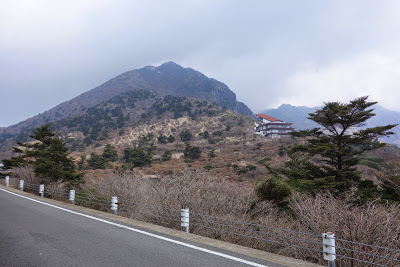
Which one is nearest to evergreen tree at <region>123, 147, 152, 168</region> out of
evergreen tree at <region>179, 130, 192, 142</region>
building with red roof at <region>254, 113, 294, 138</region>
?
evergreen tree at <region>179, 130, 192, 142</region>

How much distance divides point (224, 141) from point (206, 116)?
2972cm

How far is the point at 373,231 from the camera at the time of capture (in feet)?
18.0

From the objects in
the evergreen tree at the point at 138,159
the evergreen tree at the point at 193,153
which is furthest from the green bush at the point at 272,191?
the evergreen tree at the point at 193,153

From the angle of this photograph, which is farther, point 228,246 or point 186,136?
point 186,136

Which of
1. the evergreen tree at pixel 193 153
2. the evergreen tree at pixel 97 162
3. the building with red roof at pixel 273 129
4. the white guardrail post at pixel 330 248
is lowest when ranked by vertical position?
the evergreen tree at pixel 97 162

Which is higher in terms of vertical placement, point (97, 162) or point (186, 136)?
point (186, 136)

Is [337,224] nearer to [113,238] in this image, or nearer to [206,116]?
[113,238]

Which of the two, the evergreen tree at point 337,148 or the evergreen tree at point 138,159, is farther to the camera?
the evergreen tree at point 138,159

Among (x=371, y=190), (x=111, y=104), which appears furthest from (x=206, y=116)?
(x=371, y=190)

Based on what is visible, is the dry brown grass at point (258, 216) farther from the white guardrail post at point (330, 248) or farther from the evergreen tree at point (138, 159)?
the evergreen tree at point (138, 159)

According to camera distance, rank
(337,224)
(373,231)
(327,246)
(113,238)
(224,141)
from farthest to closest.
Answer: (224,141) → (113,238) → (337,224) → (373,231) → (327,246)

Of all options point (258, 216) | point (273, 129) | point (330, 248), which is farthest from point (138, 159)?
point (273, 129)

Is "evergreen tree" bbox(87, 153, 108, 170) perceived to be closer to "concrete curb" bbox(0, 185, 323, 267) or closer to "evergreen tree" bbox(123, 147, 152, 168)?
"evergreen tree" bbox(123, 147, 152, 168)

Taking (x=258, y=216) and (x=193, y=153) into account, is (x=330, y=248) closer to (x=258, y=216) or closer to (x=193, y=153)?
(x=258, y=216)
